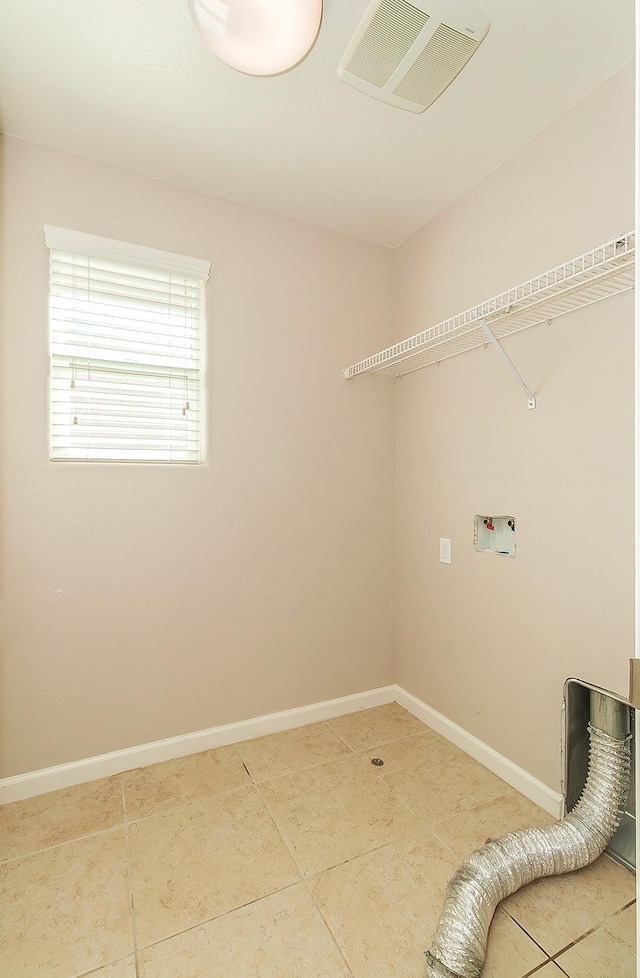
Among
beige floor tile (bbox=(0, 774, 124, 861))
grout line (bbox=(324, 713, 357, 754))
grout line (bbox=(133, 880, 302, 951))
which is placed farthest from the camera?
grout line (bbox=(324, 713, 357, 754))

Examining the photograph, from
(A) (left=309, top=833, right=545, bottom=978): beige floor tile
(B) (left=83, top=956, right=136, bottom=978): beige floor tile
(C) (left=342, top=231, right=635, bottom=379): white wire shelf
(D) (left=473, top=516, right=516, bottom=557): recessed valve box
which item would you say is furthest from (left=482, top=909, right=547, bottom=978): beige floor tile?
(C) (left=342, top=231, right=635, bottom=379): white wire shelf

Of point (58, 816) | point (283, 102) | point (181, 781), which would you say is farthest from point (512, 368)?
point (58, 816)

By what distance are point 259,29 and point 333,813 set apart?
244cm

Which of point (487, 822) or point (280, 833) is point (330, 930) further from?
point (487, 822)

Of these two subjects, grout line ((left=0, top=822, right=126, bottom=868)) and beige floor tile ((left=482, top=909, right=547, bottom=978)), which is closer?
beige floor tile ((left=482, top=909, right=547, bottom=978))

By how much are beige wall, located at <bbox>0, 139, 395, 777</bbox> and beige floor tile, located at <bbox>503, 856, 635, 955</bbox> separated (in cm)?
124

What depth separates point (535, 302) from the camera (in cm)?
160

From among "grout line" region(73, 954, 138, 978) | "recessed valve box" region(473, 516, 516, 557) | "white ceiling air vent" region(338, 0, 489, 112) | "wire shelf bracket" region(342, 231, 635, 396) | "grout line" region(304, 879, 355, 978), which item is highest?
"white ceiling air vent" region(338, 0, 489, 112)

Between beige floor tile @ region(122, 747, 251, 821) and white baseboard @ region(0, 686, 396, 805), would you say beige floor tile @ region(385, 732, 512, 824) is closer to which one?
white baseboard @ region(0, 686, 396, 805)

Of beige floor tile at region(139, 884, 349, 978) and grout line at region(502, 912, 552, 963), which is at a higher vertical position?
grout line at region(502, 912, 552, 963)

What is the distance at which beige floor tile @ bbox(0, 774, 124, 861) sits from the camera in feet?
5.34

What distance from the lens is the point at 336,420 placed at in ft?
8.14

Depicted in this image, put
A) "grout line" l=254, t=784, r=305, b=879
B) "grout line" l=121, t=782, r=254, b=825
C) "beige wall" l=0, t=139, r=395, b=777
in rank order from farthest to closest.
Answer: "beige wall" l=0, t=139, r=395, b=777 → "grout line" l=121, t=782, r=254, b=825 → "grout line" l=254, t=784, r=305, b=879

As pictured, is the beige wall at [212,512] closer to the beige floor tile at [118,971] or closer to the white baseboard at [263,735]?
the white baseboard at [263,735]
